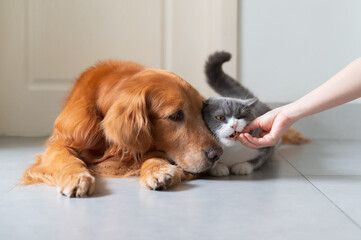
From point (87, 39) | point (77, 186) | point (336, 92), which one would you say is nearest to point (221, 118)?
point (336, 92)

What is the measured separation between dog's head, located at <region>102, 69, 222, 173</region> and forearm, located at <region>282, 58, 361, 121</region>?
35 cm

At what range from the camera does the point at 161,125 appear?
1.59m

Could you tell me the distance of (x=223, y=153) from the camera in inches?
67.7

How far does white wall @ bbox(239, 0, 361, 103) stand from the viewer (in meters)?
2.58

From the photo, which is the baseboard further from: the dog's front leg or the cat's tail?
the dog's front leg

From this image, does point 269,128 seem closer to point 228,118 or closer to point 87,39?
point 228,118

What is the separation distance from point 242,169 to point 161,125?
37 centimetres

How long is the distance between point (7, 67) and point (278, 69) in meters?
1.67

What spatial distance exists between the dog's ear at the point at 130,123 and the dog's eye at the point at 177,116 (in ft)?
0.27

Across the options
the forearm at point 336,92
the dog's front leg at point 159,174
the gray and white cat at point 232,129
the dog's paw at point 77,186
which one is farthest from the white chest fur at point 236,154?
the dog's paw at point 77,186

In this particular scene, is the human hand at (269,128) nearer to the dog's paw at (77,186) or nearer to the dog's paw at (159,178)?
the dog's paw at (159,178)

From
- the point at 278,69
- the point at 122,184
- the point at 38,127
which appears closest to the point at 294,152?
the point at 278,69

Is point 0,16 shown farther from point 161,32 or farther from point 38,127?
point 161,32

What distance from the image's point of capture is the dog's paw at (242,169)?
171cm
